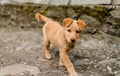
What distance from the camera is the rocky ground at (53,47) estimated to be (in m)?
5.67

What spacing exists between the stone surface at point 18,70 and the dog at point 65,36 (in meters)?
0.41

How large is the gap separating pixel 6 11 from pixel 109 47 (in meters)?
2.02

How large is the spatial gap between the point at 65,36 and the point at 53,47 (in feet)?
3.39

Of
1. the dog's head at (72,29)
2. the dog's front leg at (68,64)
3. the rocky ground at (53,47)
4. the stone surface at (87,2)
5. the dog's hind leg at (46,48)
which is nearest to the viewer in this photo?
the dog's head at (72,29)

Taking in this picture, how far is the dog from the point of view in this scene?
5.24 metres

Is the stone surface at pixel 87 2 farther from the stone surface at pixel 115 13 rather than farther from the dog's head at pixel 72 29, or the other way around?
the dog's head at pixel 72 29

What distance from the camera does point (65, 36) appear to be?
5410 mm

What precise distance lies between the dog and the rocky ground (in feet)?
0.62

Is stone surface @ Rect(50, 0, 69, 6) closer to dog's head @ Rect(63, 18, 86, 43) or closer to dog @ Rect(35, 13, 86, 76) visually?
dog @ Rect(35, 13, 86, 76)

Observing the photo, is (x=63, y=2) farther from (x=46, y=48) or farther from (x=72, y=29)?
(x=72, y=29)

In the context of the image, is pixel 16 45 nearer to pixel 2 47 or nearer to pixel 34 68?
pixel 2 47

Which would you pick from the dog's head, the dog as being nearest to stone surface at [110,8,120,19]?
the dog

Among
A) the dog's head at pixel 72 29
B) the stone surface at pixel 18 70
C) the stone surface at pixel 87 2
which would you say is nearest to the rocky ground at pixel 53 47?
the stone surface at pixel 18 70

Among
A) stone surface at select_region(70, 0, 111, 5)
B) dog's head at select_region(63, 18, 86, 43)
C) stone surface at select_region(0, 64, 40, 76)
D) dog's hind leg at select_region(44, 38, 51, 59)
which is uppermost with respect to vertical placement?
stone surface at select_region(70, 0, 111, 5)
